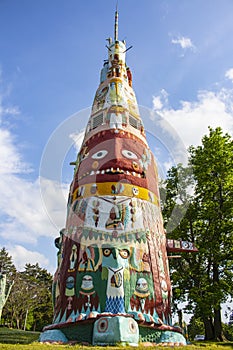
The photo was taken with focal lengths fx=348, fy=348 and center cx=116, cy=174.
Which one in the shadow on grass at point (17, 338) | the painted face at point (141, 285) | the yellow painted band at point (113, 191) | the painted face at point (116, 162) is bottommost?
the shadow on grass at point (17, 338)

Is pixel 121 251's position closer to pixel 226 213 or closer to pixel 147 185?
pixel 147 185

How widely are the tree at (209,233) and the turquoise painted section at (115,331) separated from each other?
23.4ft

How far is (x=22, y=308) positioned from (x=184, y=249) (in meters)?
27.3

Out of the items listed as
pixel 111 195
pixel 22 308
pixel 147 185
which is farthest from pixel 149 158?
pixel 22 308

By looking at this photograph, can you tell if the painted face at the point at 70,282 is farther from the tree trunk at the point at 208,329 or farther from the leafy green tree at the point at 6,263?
the leafy green tree at the point at 6,263

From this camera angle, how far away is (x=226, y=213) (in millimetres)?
20094

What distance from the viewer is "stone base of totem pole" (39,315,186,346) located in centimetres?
1205

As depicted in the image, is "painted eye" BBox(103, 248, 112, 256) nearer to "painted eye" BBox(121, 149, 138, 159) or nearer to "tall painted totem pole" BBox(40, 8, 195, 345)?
"tall painted totem pole" BBox(40, 8, 195, 345)

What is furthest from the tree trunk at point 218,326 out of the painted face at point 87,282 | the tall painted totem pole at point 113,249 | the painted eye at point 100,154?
the painted eye at point 100,154

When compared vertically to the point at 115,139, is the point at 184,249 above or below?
below

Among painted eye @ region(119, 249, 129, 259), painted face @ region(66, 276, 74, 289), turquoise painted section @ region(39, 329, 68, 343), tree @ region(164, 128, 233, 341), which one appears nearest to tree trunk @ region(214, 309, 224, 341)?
tree @ region(164, 128, 233, 341)

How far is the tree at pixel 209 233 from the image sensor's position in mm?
18906

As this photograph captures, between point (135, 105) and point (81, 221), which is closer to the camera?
point (81, 221)

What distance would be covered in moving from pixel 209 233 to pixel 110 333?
10432 mm
